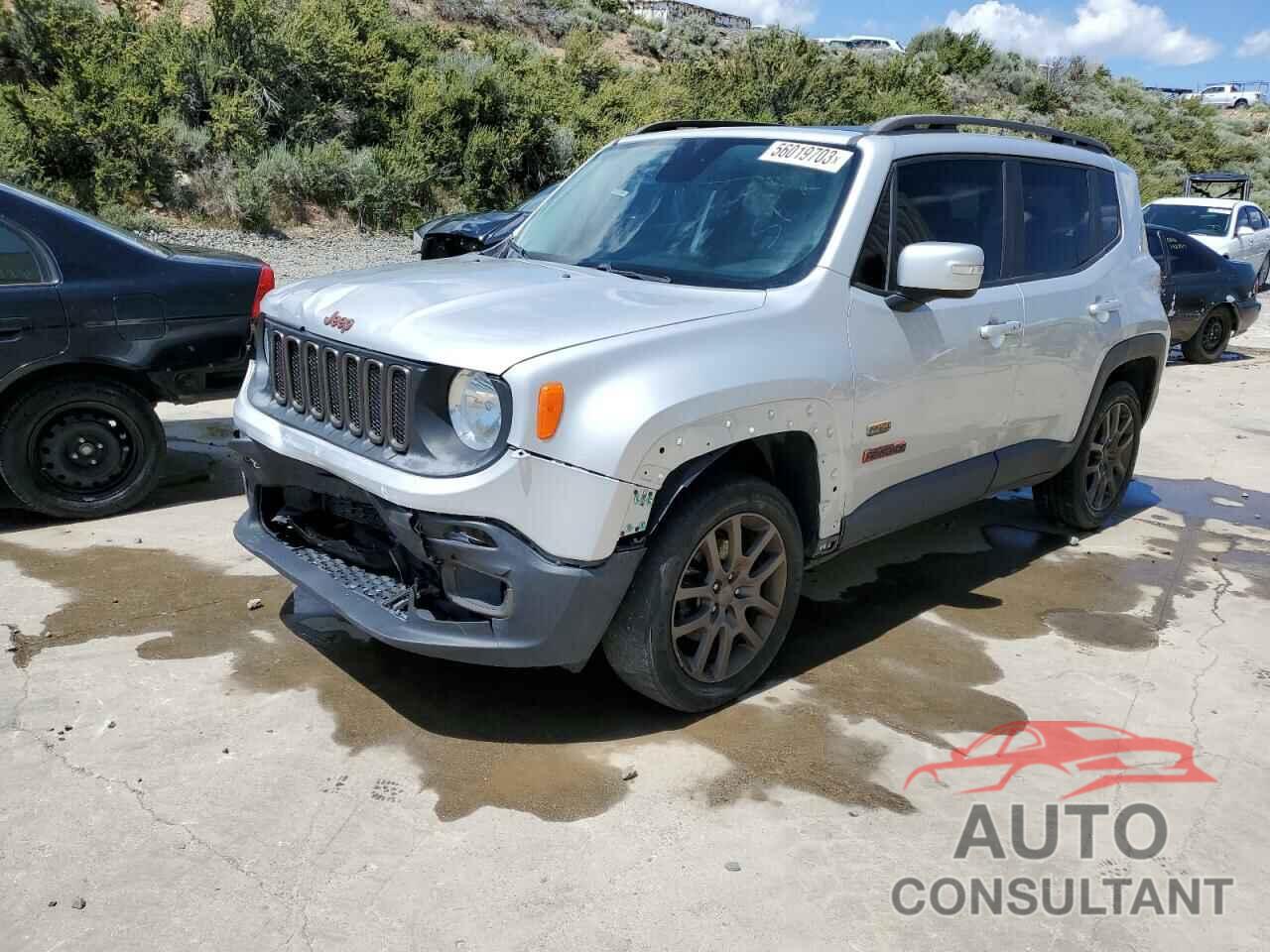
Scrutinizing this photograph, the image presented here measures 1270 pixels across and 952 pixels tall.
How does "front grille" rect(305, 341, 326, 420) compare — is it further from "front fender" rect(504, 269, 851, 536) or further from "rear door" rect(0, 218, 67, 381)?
"rear door" rect(0, 218, 67, 381)

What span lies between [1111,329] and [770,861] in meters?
3.70

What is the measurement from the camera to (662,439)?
11.1ft

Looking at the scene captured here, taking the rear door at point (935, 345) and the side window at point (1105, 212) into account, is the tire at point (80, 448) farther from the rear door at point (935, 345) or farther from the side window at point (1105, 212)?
the side window at point (1105, 212)

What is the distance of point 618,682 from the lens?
4.22m

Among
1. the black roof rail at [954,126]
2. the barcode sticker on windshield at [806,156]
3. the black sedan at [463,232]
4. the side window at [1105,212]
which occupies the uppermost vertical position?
the black roof rail at [954,126]

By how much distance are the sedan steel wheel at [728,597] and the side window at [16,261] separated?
12.1ft

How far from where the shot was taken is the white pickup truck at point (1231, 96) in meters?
57.2

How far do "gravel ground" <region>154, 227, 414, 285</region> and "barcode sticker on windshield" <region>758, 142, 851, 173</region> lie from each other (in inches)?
365

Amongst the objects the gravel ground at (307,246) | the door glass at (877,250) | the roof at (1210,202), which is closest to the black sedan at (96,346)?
the door glass at (877,250)

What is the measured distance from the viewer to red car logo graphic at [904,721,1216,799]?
12.1 feet

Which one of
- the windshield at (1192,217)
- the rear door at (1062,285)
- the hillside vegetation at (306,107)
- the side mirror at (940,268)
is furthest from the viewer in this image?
the windshield at (1192,217)

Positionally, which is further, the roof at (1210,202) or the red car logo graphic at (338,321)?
the roof at (1210,202)

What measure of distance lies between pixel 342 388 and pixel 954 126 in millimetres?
2933

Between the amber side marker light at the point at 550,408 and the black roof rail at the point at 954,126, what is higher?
the black roof rail at the point at 954,126
